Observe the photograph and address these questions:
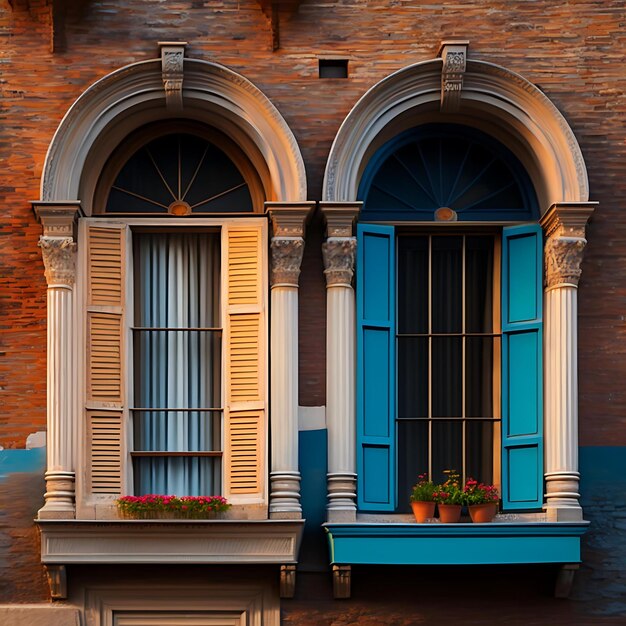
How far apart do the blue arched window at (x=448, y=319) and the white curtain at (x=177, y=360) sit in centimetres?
160

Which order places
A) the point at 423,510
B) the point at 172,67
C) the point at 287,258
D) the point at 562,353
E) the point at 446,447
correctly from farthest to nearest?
the point at 446,447, the point at 172,67, the point at 287,258, the point at 562,353, the point at 423,510

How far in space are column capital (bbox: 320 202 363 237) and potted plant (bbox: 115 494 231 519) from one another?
118 inches

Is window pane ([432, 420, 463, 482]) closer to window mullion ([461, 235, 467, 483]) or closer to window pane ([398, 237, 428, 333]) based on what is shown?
window mullion ([461, 235, 467, 483])

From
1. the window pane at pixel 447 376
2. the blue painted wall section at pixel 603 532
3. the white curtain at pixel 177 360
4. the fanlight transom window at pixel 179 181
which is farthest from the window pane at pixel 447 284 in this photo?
the white curtain at pixel 177 360

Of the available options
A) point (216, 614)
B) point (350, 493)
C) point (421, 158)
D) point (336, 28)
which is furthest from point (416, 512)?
point (336, 28)

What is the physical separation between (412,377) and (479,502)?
A: 1665mm

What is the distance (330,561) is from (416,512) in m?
1.01

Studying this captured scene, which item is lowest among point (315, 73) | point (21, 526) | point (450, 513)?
point (21, 526)

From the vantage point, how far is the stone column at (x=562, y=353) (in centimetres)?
1891

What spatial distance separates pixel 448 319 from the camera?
1980cm

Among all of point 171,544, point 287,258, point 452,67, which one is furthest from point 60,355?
point 452,67

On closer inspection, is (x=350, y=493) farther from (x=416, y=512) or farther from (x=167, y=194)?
(x=167, y=194)

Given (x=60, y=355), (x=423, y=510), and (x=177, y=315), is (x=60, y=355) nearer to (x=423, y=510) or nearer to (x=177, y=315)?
(x=177, y=315)

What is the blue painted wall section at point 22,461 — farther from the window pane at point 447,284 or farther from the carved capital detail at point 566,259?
the carved capital detail at point 566,259
